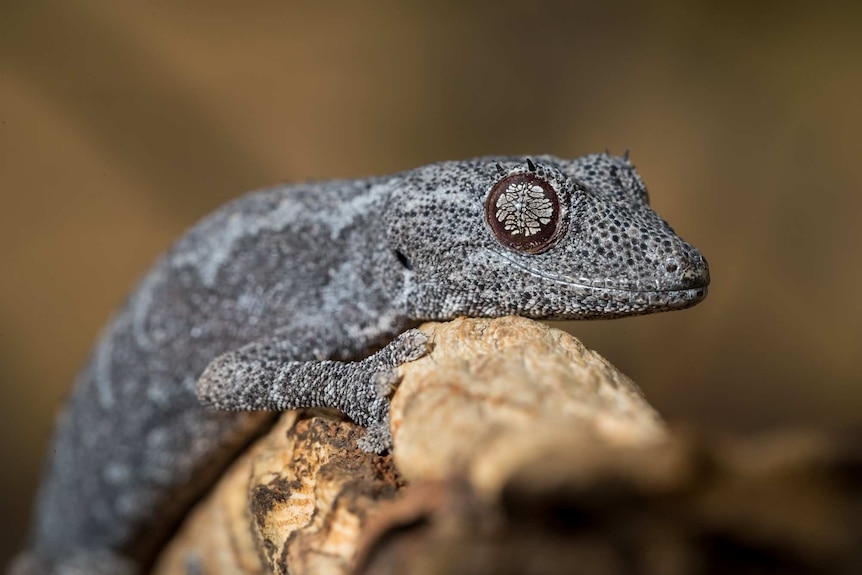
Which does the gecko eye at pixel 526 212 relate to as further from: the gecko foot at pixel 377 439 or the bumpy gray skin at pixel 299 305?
the gecko foot at pixel 377 439

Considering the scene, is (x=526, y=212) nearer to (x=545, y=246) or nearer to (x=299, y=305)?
(x=545, y=246)

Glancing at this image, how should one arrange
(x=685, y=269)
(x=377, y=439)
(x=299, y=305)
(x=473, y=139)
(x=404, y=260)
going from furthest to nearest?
(x=473, y=139), (x=299, y=305), (x=404, y=260), (x=685, y=269), (x=377, y=439)

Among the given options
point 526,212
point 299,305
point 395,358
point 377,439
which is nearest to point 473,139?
point 299,305

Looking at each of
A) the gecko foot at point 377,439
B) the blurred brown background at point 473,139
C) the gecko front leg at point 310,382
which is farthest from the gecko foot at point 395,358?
the blurred brown background at point 473,139

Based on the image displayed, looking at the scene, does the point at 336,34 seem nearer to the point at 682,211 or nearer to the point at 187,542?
the point at 682,211

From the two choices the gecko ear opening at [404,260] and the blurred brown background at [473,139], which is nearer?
the gecko ear opening at [404,260]

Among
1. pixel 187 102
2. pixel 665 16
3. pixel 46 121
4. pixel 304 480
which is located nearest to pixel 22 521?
pixel 46 121
